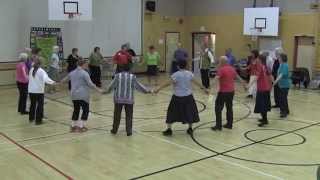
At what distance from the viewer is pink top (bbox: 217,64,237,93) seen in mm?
7766

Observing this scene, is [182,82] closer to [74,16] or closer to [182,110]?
[182,110]

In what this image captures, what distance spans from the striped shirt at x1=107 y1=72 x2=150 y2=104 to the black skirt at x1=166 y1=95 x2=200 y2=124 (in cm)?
58

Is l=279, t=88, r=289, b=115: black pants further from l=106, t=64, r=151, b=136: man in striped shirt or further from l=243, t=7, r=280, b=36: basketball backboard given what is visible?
l=243, t=7, r=280, b=36: basketball backboard

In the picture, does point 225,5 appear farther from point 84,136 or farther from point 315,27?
point 84,136

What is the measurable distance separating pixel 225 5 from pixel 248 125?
11.3m

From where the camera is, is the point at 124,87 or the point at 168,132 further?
the point at 168,132

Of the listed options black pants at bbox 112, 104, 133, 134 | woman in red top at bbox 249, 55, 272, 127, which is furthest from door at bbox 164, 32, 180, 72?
black pants at bbox 112, 104, 133, 134

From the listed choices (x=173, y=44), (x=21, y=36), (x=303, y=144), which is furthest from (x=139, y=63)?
(x=303, y=144)

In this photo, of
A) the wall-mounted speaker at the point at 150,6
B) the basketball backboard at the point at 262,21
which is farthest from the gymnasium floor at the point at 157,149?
the wall-mounted speaker at the point at 150,6

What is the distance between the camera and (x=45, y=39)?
50.5 feet

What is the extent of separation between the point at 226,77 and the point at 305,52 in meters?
9.54

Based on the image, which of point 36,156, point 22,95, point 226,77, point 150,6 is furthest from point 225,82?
point 150,6

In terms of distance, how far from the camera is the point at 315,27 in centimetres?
1552

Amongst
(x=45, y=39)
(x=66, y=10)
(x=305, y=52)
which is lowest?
(x=305, y=52)
